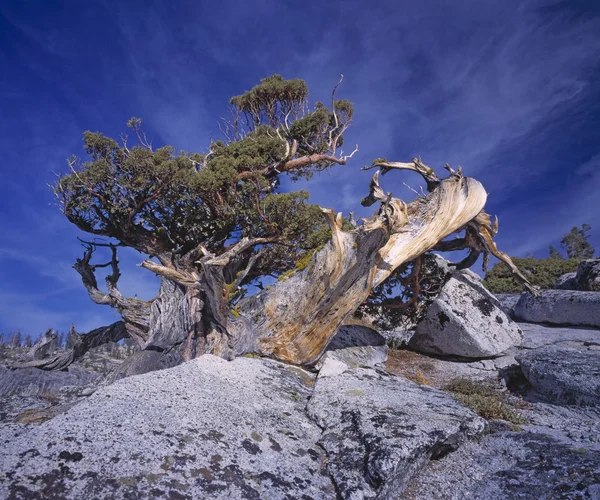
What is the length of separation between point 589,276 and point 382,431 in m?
13.1

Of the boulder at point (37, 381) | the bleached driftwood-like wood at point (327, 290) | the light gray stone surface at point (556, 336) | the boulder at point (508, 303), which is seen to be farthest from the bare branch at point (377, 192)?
the boulder at point (37, 381)

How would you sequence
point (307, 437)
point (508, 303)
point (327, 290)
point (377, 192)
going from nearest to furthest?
point (307, 437)
point (327, 290)
point (377, 192)
point (508, 303)

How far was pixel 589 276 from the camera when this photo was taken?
12.9 m

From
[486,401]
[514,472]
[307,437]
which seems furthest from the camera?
[486,401]

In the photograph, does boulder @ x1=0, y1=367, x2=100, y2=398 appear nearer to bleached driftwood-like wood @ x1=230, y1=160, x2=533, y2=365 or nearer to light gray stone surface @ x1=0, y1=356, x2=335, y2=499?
bleached driftwood-like wood @ x1=230, y1=160, x2=533, y2=365

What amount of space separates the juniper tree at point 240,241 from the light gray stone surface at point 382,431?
252 centimetres

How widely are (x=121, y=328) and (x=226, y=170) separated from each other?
27.1 ft

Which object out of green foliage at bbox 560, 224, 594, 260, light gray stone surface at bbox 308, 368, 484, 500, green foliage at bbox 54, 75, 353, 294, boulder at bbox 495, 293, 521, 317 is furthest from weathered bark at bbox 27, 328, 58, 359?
green foliage at bbox 560, 224, 594, 260

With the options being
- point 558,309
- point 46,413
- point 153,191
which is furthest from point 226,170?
point 558,309

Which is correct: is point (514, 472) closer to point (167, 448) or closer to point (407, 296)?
point (167, 448)

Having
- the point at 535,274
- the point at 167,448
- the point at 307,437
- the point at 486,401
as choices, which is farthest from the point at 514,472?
the point at 535,274

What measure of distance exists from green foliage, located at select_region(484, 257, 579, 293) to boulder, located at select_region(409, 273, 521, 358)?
9943 millimetres

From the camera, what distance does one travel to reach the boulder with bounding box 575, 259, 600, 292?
41.5ft

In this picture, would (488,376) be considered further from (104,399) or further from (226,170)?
(226,170)
